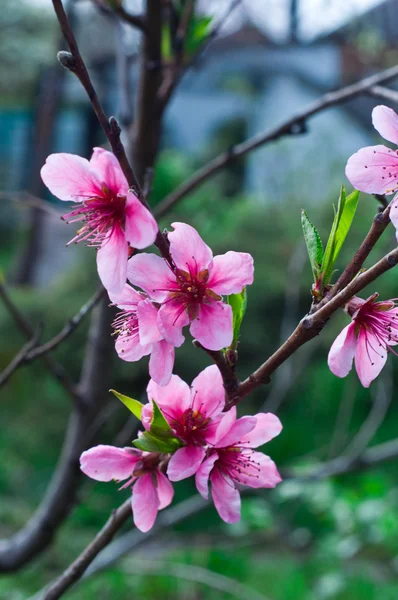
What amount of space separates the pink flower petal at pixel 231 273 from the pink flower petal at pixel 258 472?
130 millimetres

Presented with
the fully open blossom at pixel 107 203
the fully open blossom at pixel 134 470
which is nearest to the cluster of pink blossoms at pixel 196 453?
the fully open blossom at pixel 134 470

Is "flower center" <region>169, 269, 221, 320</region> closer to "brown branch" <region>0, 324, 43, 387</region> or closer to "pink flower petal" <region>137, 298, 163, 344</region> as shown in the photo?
"pink flower petal" <region>137, 298, 163, 344</region>

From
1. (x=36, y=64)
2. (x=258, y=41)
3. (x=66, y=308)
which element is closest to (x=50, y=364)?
(x=66, y=308)

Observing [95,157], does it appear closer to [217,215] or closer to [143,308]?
[143,308]

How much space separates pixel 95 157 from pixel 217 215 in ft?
8.14

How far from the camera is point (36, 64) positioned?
6602 millimetres

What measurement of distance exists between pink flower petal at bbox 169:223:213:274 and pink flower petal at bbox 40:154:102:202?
6 centimetres

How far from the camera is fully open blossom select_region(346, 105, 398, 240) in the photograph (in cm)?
42

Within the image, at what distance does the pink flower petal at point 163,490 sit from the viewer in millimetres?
468

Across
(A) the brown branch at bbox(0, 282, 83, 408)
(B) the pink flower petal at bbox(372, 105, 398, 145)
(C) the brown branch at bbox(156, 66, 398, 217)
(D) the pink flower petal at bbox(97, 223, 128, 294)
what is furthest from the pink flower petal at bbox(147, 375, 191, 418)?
(C) the brown branch at bbox(156, 66, 398, 217)

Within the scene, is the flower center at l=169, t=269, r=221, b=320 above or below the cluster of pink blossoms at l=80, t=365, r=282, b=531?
above

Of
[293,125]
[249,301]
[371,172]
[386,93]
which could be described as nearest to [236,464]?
[371,172]

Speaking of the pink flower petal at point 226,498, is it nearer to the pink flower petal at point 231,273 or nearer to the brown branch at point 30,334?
the pink flower petal at point 231,273

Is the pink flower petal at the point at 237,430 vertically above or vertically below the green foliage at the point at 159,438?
below
